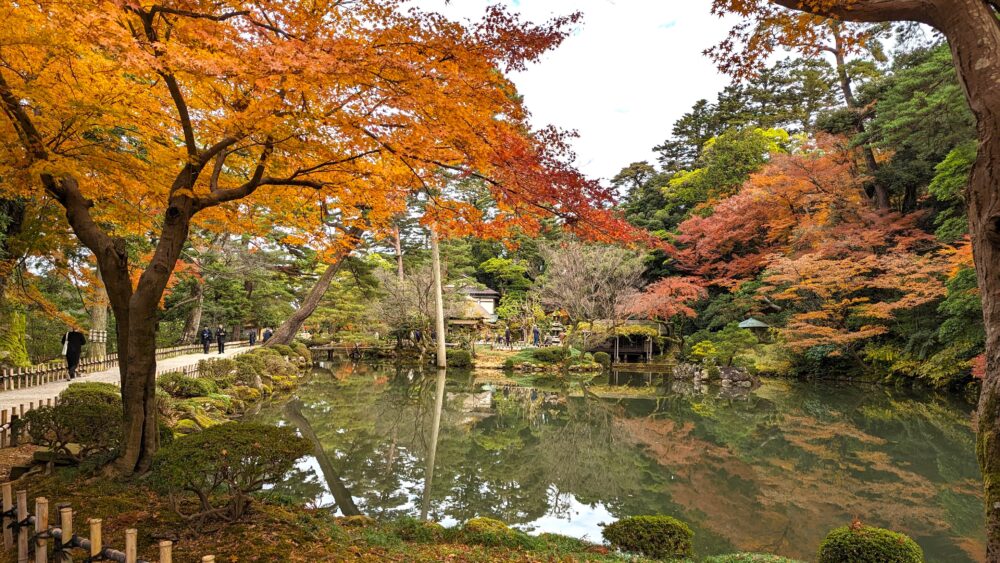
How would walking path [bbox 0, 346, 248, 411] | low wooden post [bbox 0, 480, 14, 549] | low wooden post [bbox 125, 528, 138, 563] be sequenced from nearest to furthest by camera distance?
low wooden post [bbox 125, 528, 138, 563] → low wooden post [bbox 0, 480, 14, 549] → walking path [bbox 0, 346, 248, 411]

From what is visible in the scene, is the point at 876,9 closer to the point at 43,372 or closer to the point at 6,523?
the point at 6,523

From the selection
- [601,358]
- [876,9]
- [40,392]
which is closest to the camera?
[876,9]

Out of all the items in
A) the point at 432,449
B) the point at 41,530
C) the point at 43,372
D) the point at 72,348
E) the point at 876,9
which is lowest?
the point at 432,449

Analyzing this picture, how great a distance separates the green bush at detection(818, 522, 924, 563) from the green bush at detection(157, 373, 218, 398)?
10.8 meters

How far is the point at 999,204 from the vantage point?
2.87m

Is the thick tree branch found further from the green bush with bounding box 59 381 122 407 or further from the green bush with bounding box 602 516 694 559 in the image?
the green bush with bounding box 59 381 122 407

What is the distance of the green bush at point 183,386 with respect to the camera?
10.4 metres

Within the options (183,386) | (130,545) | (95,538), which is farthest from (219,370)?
(130,545)

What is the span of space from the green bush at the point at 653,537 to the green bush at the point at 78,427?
5122 mm

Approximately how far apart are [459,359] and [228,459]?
18.4m

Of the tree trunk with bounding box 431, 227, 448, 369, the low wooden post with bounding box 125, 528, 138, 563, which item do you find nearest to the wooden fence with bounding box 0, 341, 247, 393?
the low wooden post with bounding box 125, 528, 138, 563

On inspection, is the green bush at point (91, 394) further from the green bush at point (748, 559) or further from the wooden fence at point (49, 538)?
the green bush at point (748, 559)

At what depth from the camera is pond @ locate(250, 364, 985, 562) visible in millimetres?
6379

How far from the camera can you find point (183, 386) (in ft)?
35.7
